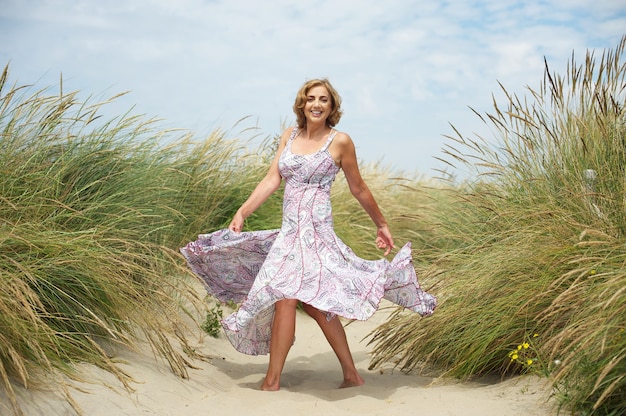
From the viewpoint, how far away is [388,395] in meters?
4.27

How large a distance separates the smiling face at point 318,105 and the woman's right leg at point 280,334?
110cm

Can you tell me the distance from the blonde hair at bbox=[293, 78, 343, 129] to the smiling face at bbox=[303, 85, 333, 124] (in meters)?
0.03

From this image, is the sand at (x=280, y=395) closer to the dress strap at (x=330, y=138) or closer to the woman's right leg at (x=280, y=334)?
the woman's right leg at (x=280, y=334)

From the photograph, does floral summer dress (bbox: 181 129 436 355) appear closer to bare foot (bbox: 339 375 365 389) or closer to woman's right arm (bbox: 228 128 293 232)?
woman's right arm (bbox: 228 128 293 232)

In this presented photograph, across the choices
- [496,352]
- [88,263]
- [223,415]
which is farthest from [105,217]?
[496,352]

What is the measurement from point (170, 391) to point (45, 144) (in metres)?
2.03

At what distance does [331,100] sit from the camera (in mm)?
4516

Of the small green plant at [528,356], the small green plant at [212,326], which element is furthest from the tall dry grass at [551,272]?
the small green plant at [212,326]

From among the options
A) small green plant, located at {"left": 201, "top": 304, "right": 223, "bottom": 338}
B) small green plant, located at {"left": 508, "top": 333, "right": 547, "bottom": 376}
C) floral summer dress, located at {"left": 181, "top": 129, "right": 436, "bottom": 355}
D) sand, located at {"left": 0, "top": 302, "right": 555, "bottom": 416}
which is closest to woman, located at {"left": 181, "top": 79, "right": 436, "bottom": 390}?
floral summer dress, located at {"left": 181, "top": 129, "right": 436, "bottom": 355}

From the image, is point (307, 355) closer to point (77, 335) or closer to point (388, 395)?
point (388, 395)

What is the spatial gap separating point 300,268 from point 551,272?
1368 mm

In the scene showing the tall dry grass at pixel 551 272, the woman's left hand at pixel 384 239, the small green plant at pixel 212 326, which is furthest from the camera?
the small green plant at pixel 212 326

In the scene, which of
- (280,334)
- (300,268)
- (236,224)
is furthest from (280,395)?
(236,224)

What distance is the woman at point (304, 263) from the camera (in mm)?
4117
